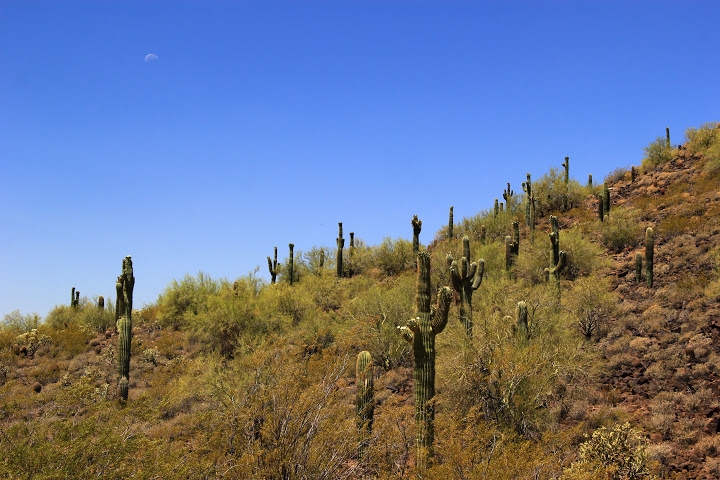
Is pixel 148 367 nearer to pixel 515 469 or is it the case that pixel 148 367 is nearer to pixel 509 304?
pixel 509 304

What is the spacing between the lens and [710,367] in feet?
52.3

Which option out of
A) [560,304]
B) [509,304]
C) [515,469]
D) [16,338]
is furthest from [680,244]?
[16,338]

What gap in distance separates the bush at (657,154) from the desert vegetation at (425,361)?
0.78 meters

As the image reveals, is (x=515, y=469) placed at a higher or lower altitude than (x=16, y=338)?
lower

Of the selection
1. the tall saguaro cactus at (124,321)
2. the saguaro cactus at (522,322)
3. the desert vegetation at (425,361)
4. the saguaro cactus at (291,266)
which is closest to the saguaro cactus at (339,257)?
the desert vegetation at (425,361)

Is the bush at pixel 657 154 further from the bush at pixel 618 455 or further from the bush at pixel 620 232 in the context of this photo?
the bush at pixel 618 455

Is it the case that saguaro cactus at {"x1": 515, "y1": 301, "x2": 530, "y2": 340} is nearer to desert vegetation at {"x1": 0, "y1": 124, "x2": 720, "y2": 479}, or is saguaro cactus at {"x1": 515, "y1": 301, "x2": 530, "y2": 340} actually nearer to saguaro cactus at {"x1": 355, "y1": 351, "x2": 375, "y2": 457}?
desert vegetation at {"x1": 0, "y1": 124, "x2": 720, "y2": 479}

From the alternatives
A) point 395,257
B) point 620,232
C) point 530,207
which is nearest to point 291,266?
point 395,257

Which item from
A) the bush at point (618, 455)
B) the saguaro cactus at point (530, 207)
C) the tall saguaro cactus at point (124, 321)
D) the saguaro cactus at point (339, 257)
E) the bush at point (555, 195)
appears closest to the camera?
the bush at point (618, 455)

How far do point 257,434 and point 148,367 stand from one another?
15.4m

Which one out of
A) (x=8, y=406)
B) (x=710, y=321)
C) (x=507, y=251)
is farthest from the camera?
(x=507, y=251)

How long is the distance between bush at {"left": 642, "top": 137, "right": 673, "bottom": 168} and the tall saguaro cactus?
34398mm

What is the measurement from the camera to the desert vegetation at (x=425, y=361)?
9578 mm

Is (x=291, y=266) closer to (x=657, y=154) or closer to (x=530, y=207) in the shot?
(x=530, y=207)
